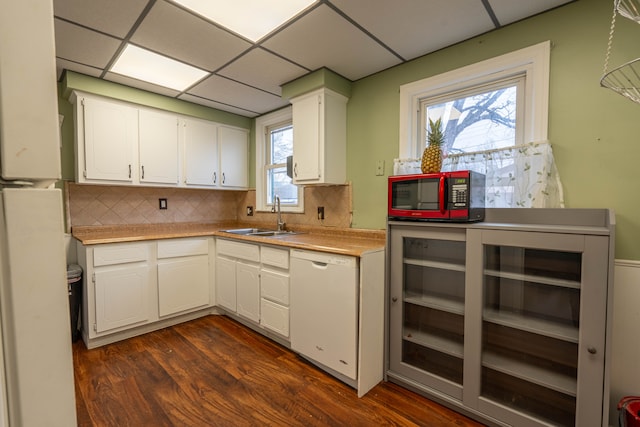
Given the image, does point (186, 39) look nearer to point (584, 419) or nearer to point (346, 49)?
point (346, 49)

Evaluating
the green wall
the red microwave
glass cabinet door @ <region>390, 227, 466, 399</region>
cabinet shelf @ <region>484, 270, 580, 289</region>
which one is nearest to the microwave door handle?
the red microwave

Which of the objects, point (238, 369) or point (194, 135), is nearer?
point (238, 369)

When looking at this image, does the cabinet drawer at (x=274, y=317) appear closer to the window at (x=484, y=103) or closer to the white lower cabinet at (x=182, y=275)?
the white lower cabinet at (x=182, y=275)

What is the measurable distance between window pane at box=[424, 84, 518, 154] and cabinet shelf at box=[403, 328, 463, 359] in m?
1.30

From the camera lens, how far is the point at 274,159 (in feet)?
12.1

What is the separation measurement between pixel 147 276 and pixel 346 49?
2538mm

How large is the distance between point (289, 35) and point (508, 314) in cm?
220

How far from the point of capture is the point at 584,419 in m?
1.34

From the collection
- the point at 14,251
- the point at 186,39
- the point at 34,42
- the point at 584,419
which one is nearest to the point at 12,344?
the point at 14,251

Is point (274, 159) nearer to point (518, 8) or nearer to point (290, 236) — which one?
point (290, 236)

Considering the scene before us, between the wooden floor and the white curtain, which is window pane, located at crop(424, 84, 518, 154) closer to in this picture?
the white curtain

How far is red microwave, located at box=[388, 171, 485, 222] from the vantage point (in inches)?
66.6

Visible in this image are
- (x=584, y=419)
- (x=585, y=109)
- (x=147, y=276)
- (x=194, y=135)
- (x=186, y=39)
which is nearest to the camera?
(x=584, y=419)

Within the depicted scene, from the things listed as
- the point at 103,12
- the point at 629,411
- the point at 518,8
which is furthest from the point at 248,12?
the point at 629,411
